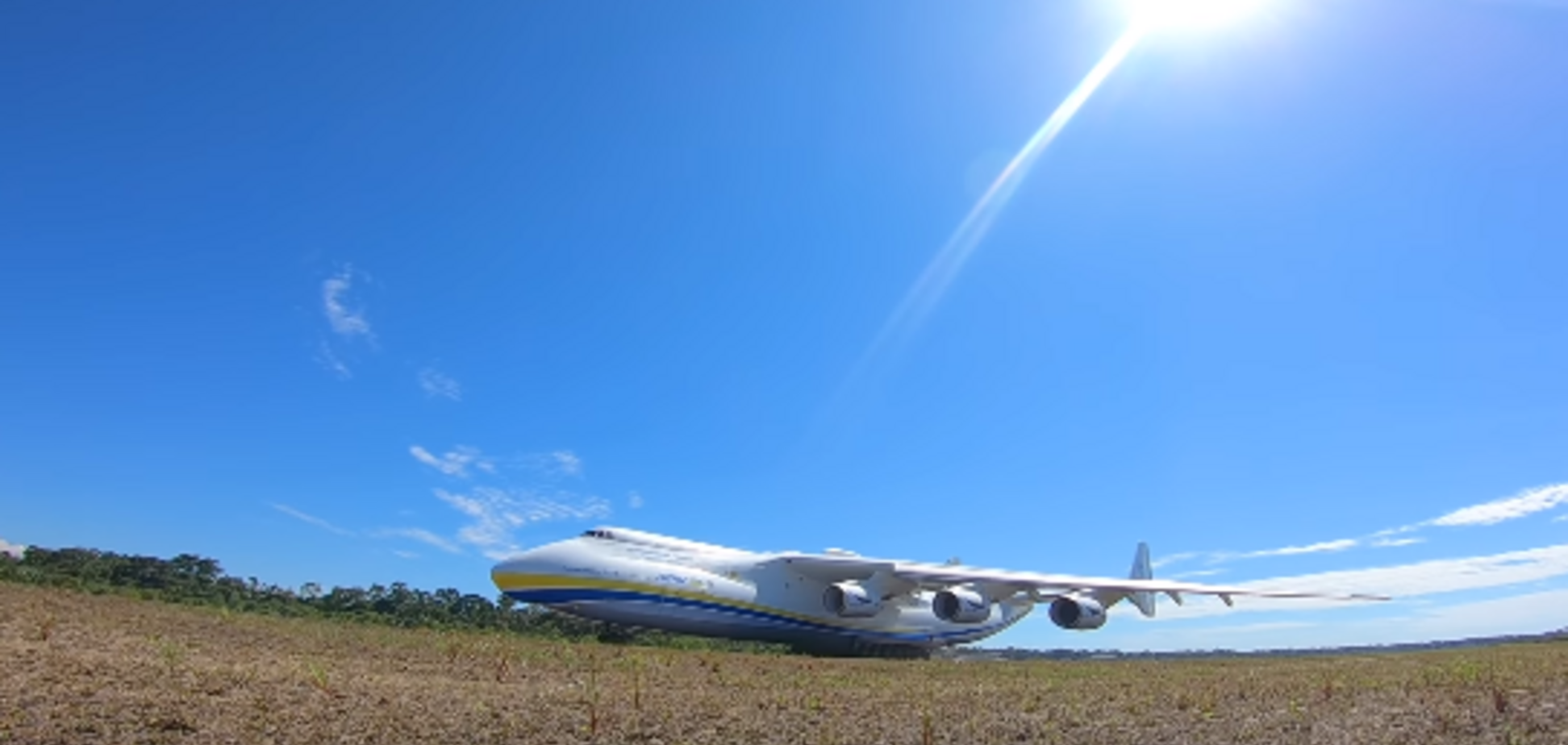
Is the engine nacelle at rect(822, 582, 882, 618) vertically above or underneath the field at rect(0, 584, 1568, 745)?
above

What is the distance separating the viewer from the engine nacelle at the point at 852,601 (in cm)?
2858

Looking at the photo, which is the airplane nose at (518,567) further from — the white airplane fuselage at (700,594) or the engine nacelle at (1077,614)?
the engine nacelle at (1077,614)

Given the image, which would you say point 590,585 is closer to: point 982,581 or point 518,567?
point 518,567

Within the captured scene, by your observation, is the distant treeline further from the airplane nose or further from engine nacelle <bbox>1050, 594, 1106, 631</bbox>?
engine nacelle <bbox>1050, 594, 1106, 631</bbox>

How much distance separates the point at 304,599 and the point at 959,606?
2083 cm

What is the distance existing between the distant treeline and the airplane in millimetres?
963

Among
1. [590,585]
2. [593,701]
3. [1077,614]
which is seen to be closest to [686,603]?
[590,585]

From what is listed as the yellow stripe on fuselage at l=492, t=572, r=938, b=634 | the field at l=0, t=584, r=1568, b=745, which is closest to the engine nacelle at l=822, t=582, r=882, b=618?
the yellow stripe on fuselage at l=492, t=572, r=938, b=634

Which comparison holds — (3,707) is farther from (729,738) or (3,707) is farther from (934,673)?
(934,673)

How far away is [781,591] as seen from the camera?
1161 inches

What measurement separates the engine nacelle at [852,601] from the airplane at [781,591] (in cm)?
4

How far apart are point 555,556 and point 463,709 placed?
60.8ft

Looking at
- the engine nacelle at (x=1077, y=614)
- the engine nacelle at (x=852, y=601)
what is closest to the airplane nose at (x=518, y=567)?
the engine nacelle at (x=852, y=601)

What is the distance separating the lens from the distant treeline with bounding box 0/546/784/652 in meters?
21.7
